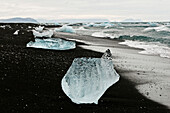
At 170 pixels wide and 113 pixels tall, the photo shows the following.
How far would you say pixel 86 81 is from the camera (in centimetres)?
405

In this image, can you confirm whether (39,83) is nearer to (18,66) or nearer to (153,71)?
(18,66)

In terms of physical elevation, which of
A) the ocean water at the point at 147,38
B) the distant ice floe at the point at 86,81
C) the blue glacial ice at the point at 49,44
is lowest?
the ocean water at the point at 147,38

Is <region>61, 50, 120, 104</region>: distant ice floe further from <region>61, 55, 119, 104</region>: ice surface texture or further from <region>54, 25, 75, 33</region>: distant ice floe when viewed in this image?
<region>54, 25, 75, 33</region>: distant ice floe

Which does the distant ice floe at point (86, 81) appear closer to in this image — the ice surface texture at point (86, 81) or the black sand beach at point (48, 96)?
the ice surface texture at point (86, 81)

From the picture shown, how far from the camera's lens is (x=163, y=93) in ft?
15.6

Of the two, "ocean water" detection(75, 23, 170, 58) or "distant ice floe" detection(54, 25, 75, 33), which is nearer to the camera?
"ocean water" detection(75, 23, 170, 58)

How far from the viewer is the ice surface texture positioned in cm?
395

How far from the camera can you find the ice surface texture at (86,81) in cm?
395

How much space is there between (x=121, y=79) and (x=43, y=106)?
2.83 meters

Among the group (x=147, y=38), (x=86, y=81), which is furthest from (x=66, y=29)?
(x=86, y=81)

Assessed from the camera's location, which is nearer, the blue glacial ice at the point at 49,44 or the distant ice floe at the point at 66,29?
the blue glacial ice at the point at 49,44

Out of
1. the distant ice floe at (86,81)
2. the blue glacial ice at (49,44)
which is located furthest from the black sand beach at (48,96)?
the blue glacial ice at (49,44)

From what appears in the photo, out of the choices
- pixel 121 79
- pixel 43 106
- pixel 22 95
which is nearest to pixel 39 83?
pixel 22 95

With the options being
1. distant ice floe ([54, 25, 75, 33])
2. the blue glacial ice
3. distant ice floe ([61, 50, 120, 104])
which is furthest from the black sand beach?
distant ice floe ([54, 25, 75, 33])
